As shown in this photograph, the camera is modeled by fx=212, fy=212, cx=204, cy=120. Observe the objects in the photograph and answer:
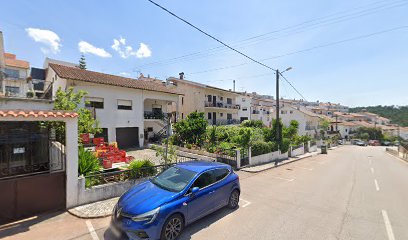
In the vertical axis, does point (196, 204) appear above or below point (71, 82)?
below

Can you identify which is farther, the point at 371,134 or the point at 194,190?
the point at 371,134

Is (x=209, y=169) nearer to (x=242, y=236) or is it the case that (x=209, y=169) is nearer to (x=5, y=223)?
(x=242, y=236)

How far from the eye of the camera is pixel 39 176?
6.53 meters

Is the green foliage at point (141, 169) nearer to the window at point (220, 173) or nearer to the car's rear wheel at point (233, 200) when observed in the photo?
the window at point (220, 173)

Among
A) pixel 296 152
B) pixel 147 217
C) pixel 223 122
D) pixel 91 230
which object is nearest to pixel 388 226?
pixel 147 217

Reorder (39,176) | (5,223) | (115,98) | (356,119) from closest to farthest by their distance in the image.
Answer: (5,223)
(39,176)
(115,98)
(356,119)

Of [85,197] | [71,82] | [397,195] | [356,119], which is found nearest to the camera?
[85,197]

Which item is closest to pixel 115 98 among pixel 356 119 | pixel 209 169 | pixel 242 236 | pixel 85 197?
pixel 85 197

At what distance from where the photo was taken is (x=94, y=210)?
6891 mm

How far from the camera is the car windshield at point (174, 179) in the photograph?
19.1 feet

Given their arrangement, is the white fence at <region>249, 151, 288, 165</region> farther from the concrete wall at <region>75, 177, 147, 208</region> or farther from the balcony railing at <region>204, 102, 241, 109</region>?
the balcony railing at <region>204, 102, 241, 109</region>

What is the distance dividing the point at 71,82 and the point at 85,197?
40.6ft

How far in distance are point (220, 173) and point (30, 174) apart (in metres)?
5.87

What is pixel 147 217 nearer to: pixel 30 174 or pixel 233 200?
pixel 233 200
